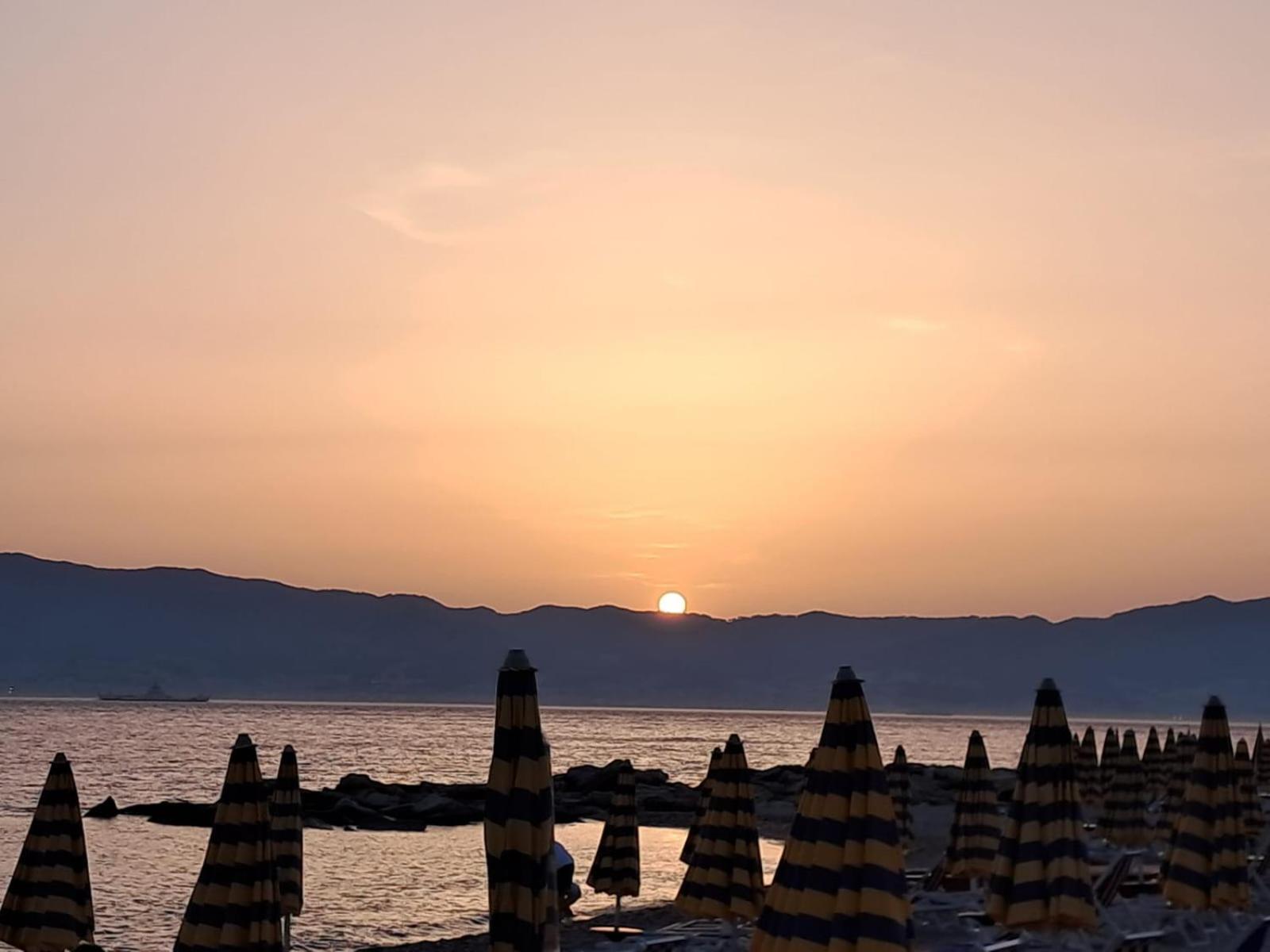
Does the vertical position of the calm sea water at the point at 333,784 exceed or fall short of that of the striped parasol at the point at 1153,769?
it falls short

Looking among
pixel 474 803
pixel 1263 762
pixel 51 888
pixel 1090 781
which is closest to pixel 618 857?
pixel 51 888

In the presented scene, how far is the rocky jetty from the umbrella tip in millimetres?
41192

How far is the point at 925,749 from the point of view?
14938 centimetres

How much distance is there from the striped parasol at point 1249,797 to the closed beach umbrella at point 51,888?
15474mm

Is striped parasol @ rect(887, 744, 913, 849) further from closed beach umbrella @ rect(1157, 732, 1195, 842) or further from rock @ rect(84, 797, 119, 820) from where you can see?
rock @ rect(84, 797, 119, 820)

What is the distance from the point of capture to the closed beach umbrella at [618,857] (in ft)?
77.4

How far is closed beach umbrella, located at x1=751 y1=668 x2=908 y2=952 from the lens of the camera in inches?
356

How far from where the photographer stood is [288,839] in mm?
18234

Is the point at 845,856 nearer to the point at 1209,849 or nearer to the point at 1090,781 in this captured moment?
the point at 1209,849

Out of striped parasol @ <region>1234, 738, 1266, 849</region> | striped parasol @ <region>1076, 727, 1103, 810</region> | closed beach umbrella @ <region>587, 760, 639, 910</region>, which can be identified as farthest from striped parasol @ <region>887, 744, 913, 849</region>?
striped parasol @ <region>1076, 727, 1103, 810</region>

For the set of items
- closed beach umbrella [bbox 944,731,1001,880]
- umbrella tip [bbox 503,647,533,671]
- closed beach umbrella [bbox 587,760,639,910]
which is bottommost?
closed beach umbrella [bbox 587,760,639,910]

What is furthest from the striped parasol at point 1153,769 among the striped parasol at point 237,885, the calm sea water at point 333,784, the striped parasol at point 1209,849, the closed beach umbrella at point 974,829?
the striped parasol at point 237,885

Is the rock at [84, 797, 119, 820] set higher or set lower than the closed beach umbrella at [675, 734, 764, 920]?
lower

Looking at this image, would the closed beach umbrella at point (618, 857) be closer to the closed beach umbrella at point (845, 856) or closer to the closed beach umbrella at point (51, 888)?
the closed beach umbrella at point (51, 888)
